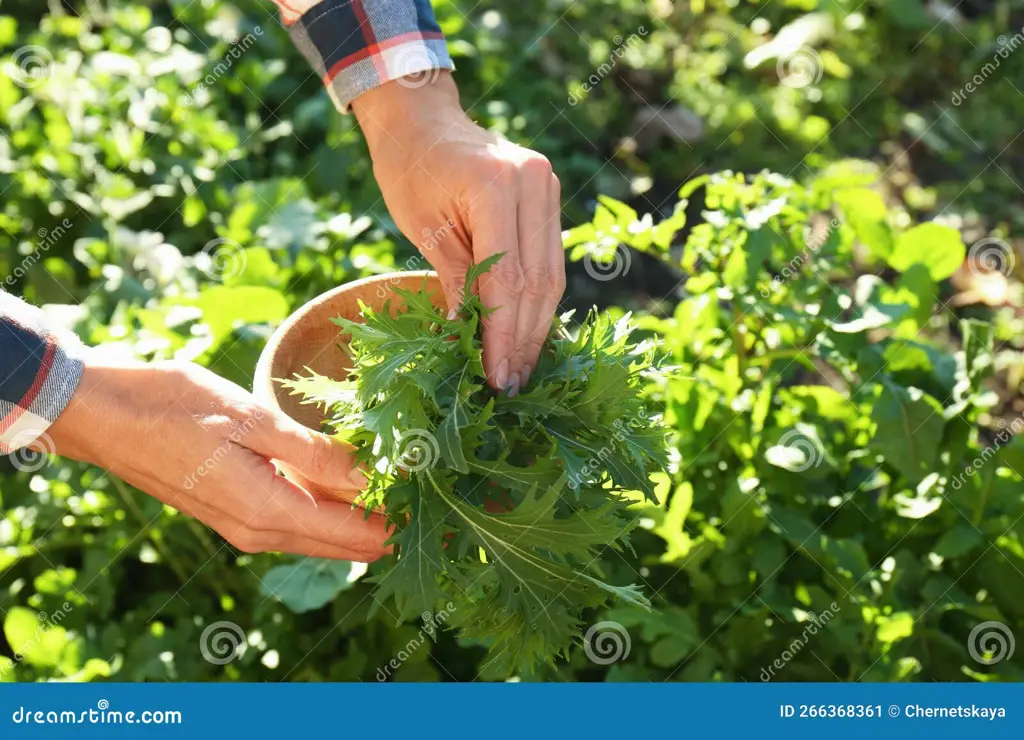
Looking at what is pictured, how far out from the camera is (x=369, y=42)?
7.25 feet

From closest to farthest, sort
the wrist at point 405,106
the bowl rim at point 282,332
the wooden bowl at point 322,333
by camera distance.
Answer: the bowl rim at point 282,332 → the wooden bowl at point 322,333 → the wrist at point 405,106

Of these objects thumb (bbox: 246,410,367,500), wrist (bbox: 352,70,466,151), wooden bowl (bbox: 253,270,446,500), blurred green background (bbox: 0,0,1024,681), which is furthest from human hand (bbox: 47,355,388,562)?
wrist (bbox: 352,70,466,151)

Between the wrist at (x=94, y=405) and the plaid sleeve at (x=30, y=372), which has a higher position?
the plaid sleeve at (x=30, y=372)

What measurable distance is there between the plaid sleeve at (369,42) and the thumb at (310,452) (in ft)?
2.52

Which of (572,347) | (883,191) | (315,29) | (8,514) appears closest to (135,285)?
(8,514)

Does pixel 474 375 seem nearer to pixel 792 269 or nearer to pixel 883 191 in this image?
pixel 792 269

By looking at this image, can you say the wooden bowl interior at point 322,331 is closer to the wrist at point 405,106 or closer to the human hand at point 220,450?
the human hand at point 220,450

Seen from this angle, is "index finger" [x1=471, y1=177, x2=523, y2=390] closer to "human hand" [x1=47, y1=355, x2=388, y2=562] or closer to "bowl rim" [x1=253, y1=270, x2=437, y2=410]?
"bowl rim" [x1=253, y1=270, x2=437, y2=410]

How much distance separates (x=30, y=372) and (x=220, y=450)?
34 cm

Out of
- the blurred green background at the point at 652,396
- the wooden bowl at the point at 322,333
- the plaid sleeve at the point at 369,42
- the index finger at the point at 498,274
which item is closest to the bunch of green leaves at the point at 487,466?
Answer: the index finger at the point at 498,274

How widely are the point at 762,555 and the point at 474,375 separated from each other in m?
0.88

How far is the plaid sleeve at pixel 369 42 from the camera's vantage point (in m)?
2.20

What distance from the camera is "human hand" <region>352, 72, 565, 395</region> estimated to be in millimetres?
1874

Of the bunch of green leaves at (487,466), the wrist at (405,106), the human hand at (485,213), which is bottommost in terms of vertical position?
the bunch of green leaves at (487,466)
